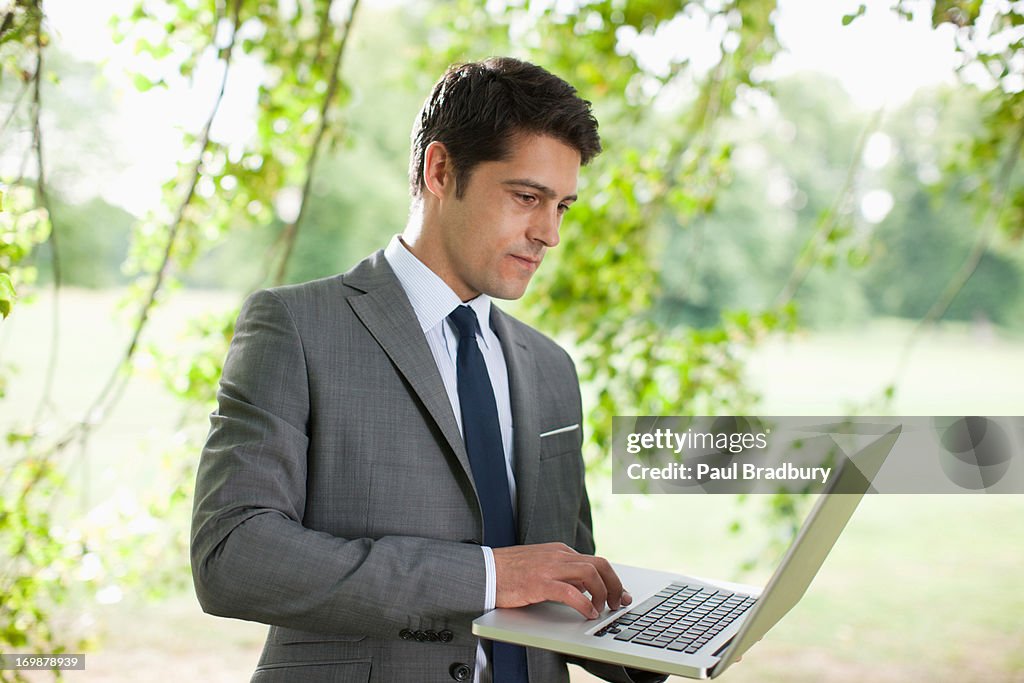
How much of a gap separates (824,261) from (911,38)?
0.81 meters

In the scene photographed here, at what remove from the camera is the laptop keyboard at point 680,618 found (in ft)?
3.93

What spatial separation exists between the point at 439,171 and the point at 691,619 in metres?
0.86

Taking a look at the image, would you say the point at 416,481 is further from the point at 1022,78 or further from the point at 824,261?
the point at 824,261

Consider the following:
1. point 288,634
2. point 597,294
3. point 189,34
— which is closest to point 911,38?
point 597,294

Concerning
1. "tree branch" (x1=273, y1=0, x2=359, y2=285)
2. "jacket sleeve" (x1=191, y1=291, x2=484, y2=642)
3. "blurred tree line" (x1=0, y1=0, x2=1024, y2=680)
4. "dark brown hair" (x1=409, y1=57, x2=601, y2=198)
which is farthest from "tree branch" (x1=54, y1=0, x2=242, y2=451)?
"jacket sleeve" (x1=191, y1=291, x2=484, y2=642)

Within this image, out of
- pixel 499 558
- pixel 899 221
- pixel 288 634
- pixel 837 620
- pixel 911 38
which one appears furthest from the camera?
pixel 899 221

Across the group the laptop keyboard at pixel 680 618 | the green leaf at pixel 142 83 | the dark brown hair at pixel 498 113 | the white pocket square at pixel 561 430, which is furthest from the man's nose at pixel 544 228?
the green leaf at pixel 142 83

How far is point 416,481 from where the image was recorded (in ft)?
4.59

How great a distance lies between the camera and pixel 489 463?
1.49 meters

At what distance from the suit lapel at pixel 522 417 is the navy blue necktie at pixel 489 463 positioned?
32 mm

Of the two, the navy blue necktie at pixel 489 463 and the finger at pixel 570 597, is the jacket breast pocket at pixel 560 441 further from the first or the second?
the finger at pixel 570 597

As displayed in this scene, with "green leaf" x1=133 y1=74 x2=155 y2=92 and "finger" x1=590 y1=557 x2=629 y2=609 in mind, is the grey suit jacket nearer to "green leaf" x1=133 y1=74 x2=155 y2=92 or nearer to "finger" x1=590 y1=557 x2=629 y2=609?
"finger" x1=590 y1=557 x2=629 y2=609

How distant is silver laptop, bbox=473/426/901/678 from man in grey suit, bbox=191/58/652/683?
4 centimetres

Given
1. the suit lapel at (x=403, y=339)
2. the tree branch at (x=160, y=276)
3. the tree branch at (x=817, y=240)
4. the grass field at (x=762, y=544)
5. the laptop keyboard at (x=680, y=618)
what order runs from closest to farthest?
the laptop keyboard at (x=680, y=618) < the suit lapel at (x=403, y=339) < the tree branch at (x=160, y=276) < the tree branch at (x=817, y=240) < the grass field at (x=762, y=544)
